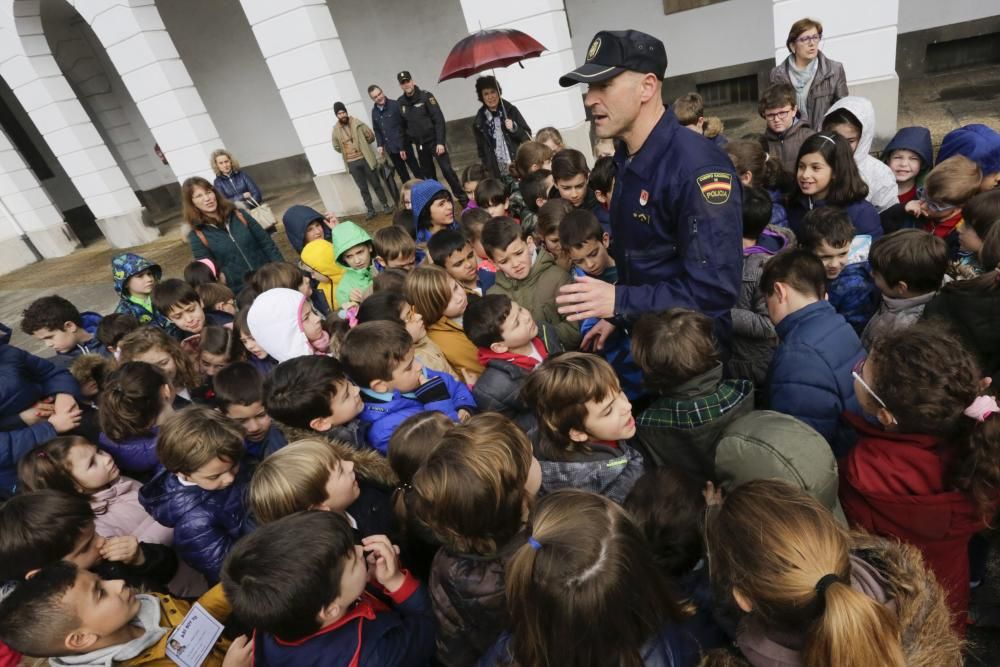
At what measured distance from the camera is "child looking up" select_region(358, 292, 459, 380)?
259 cm

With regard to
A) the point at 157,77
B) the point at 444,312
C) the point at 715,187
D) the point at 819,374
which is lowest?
the point at 819,374

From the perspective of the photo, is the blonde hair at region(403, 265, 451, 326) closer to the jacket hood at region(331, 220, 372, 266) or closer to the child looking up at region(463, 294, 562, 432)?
the child looking up at region(463, 294, 562, 432)

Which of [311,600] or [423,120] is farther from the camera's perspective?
[423,120]

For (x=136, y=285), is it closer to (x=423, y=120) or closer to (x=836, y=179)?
(x=836, y=179)

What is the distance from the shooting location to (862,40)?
5.50m

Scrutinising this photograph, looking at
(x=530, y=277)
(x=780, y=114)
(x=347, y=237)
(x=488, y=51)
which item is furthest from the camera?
(x=488, y=51)

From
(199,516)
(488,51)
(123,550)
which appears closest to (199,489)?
(199,516)

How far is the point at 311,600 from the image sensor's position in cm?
127

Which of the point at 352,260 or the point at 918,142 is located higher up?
the point at 352,260

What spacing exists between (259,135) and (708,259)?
14.2m

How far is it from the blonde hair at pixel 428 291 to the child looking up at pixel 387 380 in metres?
0.46

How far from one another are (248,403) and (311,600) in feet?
4.80

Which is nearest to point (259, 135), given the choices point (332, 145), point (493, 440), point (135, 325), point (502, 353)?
point (332, 145)

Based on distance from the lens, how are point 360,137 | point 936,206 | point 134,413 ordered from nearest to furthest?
1. point 134,413
2. point 936,206
3. point 360,137
